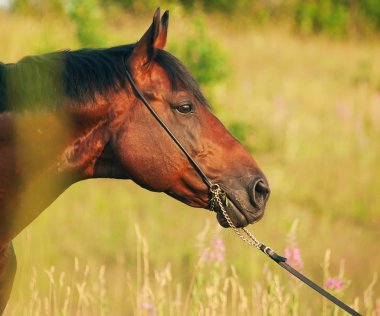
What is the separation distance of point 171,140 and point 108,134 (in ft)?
0.85

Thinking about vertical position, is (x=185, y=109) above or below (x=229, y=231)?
above

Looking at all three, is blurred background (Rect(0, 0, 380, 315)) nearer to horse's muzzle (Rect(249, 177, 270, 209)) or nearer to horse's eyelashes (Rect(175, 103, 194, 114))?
horse's muzzle (Rect(249, 177, 270, 209))

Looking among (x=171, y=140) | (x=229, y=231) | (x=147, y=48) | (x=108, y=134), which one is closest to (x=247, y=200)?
(x=171, y=140)

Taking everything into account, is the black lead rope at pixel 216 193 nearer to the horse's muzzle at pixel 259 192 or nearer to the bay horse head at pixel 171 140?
the bay horse head at pixel 171 140

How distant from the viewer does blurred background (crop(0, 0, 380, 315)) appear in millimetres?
3732

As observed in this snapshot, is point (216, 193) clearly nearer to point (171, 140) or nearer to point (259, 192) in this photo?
point (259, 192)

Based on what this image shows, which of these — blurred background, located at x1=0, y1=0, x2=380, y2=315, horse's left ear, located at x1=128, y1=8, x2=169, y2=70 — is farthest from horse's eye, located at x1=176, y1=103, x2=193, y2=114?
blurred background, located at x1=0, y1=0, x2=380, y2=315

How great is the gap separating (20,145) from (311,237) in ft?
14.0

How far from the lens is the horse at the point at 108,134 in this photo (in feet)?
9.30

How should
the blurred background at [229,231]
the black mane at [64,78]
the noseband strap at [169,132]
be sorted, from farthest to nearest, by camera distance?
the blurred background at [229,231] → the noseband strap at [169,132] → the black mane at [64,78]

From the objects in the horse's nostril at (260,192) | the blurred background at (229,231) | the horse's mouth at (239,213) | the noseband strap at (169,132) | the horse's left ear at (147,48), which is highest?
the horse's left ear at (147,48)

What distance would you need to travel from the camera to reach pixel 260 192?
3014 millimetres

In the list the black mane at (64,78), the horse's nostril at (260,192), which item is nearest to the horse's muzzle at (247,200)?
the horse's nostril at (260,192)

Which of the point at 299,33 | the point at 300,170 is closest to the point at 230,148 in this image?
the point at 300,170
